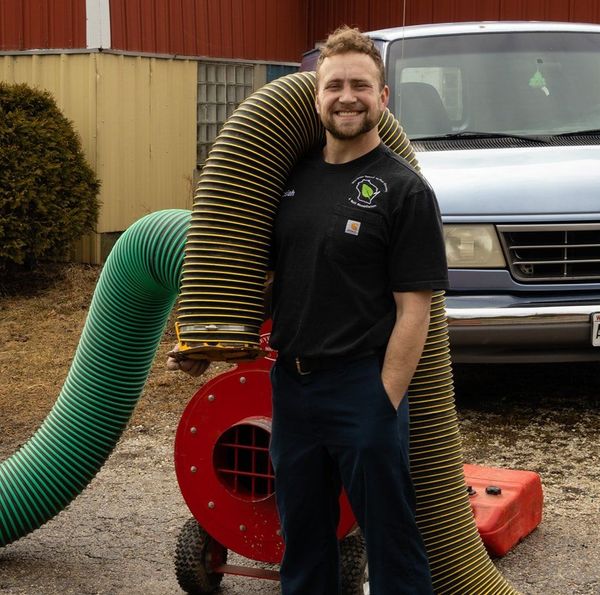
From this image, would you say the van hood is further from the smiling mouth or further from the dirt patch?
the smiling mouth

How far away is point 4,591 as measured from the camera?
176 inches

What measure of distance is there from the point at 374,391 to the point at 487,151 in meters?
3.85

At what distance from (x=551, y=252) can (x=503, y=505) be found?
2034mm

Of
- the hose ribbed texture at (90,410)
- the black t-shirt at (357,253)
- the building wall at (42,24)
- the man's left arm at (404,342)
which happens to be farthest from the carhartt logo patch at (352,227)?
the building wall at (42,24)

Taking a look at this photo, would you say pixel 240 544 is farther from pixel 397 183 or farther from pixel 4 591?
pixel 397 183

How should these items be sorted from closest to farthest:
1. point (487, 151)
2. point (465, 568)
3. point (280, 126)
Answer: point (280, 126)
point (465, 568)
point (487, 151)

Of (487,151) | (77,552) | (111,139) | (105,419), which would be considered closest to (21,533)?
(77,552)

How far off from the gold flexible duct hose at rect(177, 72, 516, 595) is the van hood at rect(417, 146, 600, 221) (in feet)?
8.43

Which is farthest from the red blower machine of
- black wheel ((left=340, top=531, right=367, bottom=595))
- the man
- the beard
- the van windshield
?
the van windshield

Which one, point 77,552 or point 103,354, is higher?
point 103,354

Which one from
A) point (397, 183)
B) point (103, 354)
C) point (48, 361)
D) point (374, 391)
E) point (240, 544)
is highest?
point (397, 183)

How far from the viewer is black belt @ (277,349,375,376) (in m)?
3.31

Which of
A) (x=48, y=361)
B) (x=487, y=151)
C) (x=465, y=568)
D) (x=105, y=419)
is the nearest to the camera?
(x=465, y=568)

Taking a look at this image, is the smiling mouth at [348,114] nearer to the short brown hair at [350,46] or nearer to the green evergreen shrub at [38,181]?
the short brown hair at [350,46]
